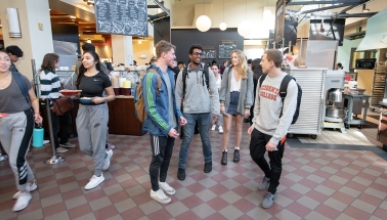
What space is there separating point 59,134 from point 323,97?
4920 mm

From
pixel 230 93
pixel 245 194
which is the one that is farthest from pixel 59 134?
pixel 245 194

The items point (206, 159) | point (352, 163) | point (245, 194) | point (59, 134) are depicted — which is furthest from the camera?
point (59, 134)

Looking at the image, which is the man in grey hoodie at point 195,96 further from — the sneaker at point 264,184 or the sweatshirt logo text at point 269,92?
the sneaker at point 264,184

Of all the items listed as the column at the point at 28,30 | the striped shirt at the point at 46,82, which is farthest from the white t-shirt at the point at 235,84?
the column at the point at 28,30

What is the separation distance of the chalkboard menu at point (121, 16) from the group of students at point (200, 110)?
2140 mm

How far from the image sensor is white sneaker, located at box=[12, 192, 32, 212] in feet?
7.65

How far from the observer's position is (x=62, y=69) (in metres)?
4.86

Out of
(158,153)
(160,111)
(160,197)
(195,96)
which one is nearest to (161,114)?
(160,111)

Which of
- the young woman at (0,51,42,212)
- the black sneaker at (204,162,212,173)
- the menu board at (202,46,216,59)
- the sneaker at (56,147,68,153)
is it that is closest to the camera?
the young woman at (0,51,42,212)

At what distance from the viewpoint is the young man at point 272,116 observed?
2.08 m

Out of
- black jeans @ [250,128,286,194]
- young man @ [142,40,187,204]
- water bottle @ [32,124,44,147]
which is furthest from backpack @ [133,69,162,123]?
water bottle @ [32,124,44,147]

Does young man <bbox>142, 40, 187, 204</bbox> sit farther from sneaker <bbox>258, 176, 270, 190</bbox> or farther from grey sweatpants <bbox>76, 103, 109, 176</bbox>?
sneaker <bbox>258, 176, 270, 190</bbox>

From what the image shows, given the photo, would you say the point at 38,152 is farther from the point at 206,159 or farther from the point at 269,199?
the point at 269,199

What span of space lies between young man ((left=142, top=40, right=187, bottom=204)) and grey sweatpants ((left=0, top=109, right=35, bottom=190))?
1223mm
